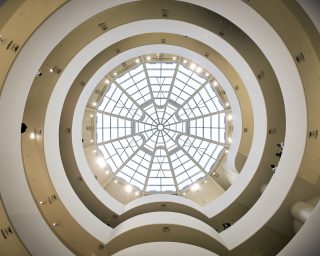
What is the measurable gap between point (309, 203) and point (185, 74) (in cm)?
1031

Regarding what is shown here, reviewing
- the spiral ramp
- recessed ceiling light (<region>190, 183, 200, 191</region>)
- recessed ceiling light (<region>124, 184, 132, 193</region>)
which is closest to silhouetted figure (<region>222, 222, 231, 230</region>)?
the spiral ramp

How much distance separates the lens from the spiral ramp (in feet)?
28.1

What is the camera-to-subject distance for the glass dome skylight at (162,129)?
18.5m

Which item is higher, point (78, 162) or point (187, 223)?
point (78, 162)

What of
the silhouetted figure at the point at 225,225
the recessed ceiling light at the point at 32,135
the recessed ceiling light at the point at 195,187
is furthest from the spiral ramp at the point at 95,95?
the recessed ceiling light at the point at 195,187

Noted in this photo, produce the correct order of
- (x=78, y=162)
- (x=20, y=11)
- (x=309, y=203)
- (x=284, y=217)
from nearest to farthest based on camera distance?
(x=20, y=11) < (x=309, y=203) < (x=284, y=217) < (x=78, y=162)

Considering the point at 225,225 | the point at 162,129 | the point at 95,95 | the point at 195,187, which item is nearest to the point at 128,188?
the point at 195,187

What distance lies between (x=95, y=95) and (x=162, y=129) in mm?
5124

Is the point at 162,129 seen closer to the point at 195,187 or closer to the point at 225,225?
the point at 195,187

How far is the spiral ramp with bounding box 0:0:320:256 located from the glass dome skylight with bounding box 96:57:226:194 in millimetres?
2343

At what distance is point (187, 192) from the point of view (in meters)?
18.7

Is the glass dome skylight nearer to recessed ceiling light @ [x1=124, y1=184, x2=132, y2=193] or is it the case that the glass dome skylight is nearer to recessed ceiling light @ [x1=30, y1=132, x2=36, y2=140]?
recessed ceiling light @ [x1=124, y1=184, x2=132, y2=193]

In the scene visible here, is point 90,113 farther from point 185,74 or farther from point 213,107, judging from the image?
point 213,107

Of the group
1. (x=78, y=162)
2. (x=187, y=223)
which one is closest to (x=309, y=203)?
(x=187, y=223)
